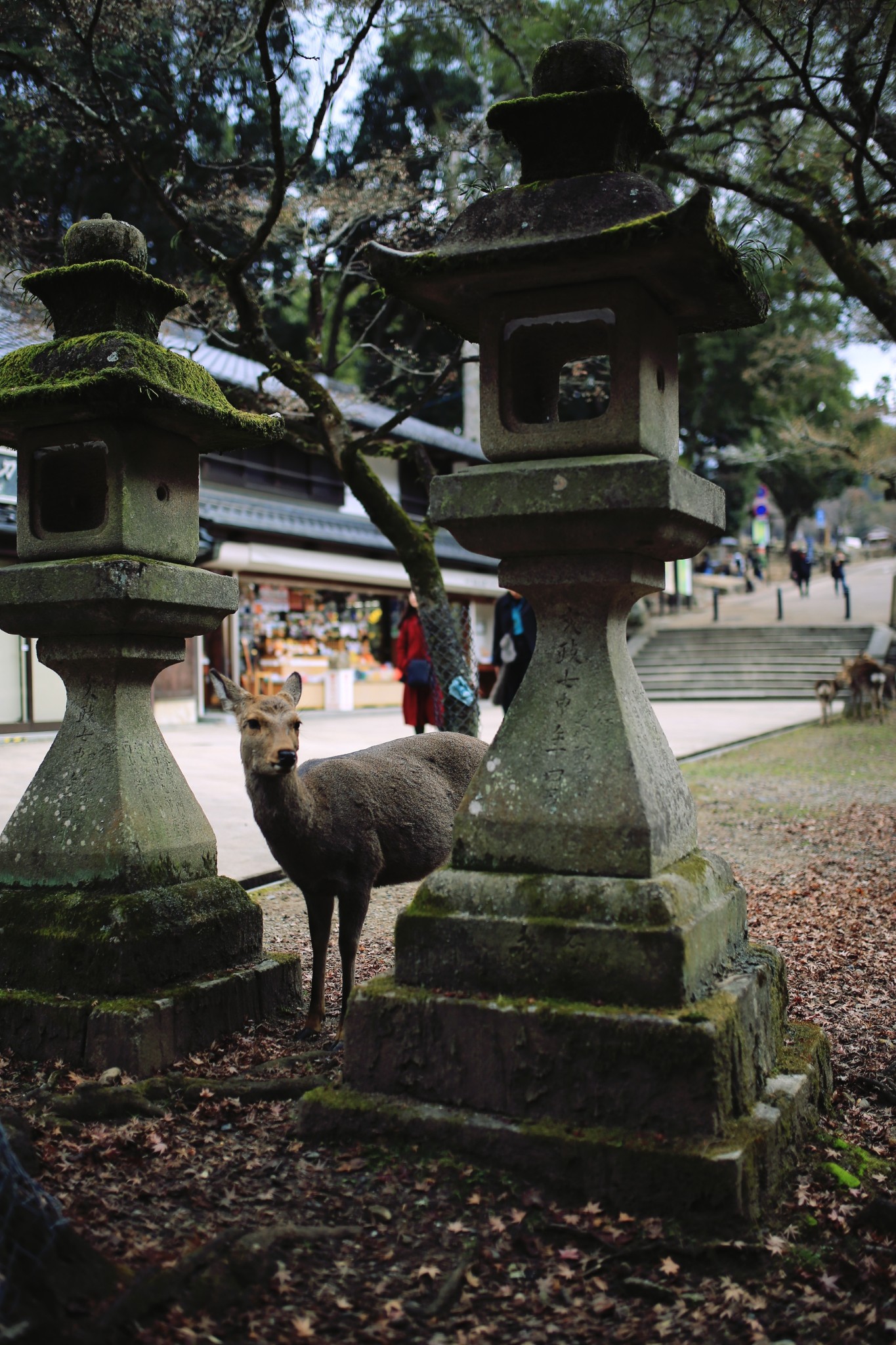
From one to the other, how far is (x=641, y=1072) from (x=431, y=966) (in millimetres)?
697

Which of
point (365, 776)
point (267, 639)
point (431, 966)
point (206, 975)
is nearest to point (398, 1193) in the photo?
point (431, 966)

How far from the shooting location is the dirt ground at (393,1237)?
2361 millimetres

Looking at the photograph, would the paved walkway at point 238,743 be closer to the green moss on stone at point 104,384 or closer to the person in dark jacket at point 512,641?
the person in dark jacket at point 512,641

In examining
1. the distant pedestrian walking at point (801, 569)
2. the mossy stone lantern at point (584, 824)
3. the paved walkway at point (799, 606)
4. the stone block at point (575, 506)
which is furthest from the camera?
the distant pedestrian walking at point (801, 569)

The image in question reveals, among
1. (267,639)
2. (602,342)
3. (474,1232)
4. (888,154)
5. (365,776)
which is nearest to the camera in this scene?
(474,1232)

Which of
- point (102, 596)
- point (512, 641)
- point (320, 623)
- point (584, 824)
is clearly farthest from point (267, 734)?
point (320, 623)

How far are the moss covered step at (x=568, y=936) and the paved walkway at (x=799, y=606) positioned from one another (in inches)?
1132

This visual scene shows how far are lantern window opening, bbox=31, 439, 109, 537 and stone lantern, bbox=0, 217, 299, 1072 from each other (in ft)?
0.09

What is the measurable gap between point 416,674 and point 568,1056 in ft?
28.6

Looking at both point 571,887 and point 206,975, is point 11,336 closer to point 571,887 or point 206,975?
point 206,975

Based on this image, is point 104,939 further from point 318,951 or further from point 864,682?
point 864,682

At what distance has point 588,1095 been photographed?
9.47 ft

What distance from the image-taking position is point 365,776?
445 cm

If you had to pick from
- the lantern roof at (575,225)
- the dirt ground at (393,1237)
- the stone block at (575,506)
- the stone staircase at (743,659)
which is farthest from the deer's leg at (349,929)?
the stone staircase at (743,659)
